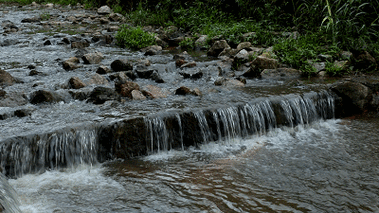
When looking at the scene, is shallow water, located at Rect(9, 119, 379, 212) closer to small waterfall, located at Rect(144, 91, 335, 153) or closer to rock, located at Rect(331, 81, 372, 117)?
small waterfall, located at Rect(144, 91, 335, 153)

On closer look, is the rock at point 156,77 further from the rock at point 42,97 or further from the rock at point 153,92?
the rock at point 42,97

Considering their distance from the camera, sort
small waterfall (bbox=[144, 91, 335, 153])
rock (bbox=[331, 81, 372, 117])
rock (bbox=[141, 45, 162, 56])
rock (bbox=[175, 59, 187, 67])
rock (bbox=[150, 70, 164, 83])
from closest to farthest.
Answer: small waterfall (bbox=[144, 91, 335, 153]) → rock (bbox=[331, 81, 372, 117]) → rock (bbox=[150, 70, 164, 83]) → rock (bbox=[175, 59, 187, 67]) → rock (bbox=[141, 45, 162, 56])

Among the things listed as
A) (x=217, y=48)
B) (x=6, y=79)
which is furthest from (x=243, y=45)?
(x=6, y=79)

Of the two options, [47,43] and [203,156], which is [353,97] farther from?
[47,43]

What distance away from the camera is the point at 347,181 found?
3.38 m

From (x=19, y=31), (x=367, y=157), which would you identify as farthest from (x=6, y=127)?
(x=19, y=31)

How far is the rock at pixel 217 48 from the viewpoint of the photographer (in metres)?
8.06

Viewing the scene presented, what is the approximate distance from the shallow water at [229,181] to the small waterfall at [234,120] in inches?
6.0

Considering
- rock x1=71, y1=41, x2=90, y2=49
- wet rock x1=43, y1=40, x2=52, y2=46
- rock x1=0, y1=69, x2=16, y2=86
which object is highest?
wet rock x1=43, y1=40, x2=52, y2=46

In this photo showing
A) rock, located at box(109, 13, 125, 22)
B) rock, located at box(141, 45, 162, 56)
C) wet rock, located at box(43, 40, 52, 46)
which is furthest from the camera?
rock, located at box(109, 13, 125, 22)

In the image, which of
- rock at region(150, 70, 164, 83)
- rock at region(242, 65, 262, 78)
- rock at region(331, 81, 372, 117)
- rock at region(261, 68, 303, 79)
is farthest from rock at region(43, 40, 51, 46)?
rock at region(331, 81, 372, 117)

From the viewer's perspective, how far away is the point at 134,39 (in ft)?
29.8

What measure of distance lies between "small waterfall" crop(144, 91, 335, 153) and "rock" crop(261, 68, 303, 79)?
1.11 m

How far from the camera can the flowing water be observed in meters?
3.05
